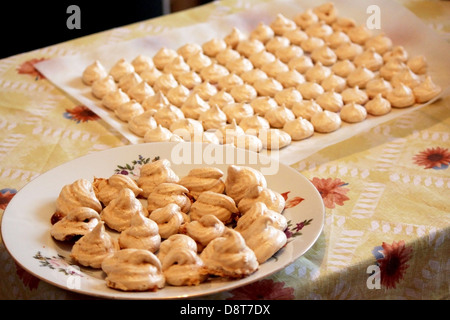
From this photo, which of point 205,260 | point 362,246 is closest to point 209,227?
point 205,260

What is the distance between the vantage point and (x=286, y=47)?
2387 millimetres

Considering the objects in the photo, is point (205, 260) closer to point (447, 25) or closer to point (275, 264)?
point (275, 264)

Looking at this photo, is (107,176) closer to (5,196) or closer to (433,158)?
(5,196)

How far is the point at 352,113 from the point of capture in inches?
77.4

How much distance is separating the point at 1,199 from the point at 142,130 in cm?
47

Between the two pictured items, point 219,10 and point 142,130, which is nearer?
point 142,130

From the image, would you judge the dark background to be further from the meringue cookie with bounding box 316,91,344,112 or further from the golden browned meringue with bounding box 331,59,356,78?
the meringue cookie with bounding box 316,91,344,112

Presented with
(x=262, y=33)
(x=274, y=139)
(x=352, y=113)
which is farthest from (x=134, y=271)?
(x=262, y=33)

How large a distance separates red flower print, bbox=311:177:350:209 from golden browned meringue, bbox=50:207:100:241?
1.91 ft

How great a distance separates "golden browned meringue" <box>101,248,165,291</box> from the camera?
1.19 m

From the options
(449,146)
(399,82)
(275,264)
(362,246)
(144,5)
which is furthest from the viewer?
(144,5)

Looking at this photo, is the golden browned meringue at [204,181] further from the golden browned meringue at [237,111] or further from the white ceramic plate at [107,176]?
the golden browned meringue at [237,111]

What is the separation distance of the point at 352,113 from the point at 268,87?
1.03ft

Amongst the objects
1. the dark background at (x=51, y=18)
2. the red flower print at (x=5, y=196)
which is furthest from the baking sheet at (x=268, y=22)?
the dark background at (x=51, y=18)
